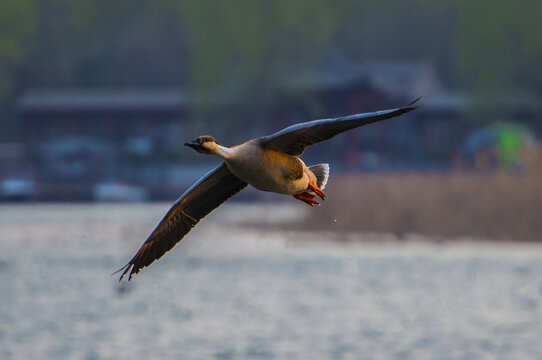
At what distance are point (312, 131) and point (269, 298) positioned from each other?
1786 cm

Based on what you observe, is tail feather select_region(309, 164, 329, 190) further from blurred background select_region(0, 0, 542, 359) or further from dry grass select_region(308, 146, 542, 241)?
dry grass select_region(308, 146, 542, 241)

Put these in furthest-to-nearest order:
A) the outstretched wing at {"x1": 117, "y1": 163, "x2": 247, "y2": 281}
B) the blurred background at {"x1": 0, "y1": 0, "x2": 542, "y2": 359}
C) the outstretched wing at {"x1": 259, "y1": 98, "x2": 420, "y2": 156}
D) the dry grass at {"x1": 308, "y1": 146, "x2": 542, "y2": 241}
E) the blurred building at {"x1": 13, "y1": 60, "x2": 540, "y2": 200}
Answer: the blurred building at {"x1": 13, "y1": 60, "x2": 540, "y2": 200}
the dry grass at {"x1": 308, "y1": 146, "x2": 542, "y2": 241}
the blurred background at {"x1": 0, "y1": 0, "x2": 542, "y2": 359}
the outstretched wing at {"x1": 117, "y1": 163, "x2": 247, "y2": 281}
the outstretched wing at {"x1": 259, "y1": 98, "x2": 420, "y2": 156}

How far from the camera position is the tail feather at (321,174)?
11828 millimetres

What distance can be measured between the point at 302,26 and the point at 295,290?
35.6 m

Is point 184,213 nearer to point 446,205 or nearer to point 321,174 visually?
point 321,174

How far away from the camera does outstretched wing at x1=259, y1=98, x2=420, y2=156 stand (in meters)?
10.2

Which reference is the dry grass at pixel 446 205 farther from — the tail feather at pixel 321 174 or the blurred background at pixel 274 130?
the tail feather at pixel 321 174

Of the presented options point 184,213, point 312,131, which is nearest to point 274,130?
point 184,213

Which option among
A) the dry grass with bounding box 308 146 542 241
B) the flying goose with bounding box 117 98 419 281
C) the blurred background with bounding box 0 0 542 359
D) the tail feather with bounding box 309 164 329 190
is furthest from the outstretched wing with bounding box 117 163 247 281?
the dry grass with bounding box 308 146 542 241

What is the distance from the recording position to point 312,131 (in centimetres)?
1059

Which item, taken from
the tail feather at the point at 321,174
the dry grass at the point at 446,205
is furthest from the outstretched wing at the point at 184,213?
the dry grass at the point at 446,205

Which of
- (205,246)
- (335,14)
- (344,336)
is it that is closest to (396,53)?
(335,14)

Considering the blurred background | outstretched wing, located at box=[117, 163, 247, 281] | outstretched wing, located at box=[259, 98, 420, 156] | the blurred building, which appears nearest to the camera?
outstretched wing, located at box=[259, 98, 420, 156]

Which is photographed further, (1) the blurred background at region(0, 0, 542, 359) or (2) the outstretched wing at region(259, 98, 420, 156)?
(1) the blurred background at region(0, 0, 542, 359)
